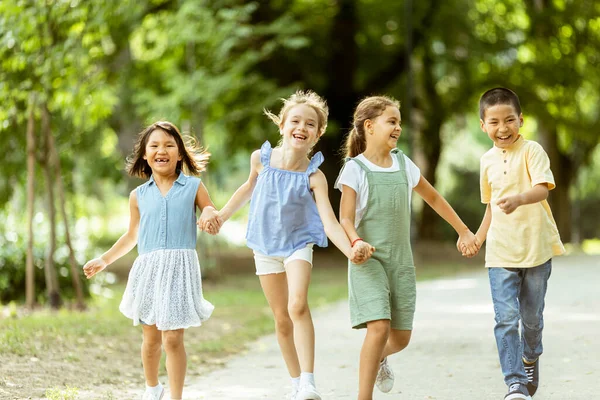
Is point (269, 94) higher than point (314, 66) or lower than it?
lower

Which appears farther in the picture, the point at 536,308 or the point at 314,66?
the point at 314,66

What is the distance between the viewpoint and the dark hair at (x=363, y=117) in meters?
5.82

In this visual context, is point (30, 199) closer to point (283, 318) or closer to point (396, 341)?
point (283, 318)

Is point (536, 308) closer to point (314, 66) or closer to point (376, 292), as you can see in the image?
point (376, 292)

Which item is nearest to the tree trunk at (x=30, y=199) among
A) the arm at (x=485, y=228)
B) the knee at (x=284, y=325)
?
the knee at (x=284, y=325)

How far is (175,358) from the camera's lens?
5.68m

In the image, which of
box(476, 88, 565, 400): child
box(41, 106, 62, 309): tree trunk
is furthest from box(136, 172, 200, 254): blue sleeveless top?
box(41, 106, 62, 309): tree trunk

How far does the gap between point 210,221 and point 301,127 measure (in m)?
0.81

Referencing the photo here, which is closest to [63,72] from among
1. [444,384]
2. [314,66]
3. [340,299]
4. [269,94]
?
[340,299]

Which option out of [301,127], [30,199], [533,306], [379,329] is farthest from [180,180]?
[30,199]

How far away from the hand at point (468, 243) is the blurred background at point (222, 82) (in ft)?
19.5

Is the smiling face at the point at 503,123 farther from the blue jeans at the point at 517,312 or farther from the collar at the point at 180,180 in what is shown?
the collar at the point at 180,180

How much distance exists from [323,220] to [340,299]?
30.4 feet

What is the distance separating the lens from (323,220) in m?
5.69
